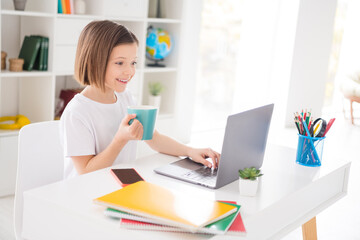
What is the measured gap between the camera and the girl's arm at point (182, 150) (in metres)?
1.72

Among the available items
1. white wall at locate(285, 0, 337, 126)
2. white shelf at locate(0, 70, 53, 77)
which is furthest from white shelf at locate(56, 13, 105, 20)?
white wall at locate(285, 0, 337, 126)

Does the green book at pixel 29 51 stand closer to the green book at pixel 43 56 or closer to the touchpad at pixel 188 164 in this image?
the green book at pixel 43 56

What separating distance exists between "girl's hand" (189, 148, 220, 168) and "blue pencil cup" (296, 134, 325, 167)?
313 millimetres

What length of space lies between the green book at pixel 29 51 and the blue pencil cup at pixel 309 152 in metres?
1.88

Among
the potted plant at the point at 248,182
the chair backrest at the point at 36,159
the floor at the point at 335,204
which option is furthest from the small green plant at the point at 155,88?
the potted plant at the point at 248,182

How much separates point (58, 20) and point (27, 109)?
646 millimetres

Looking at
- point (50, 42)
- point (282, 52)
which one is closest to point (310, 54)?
point (282, 52)

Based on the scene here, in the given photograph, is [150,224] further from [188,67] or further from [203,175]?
[188,67]

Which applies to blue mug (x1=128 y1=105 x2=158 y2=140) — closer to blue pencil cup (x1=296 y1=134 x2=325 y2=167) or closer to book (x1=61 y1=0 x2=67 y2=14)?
blue pencil cup (x1=296 y1=134 x2=325 y2=167)

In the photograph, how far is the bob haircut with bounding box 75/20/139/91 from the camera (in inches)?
64.9

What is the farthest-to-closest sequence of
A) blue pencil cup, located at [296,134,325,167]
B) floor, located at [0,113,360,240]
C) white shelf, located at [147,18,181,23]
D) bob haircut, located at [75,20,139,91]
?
1. white shelf, located at [147,18,181,23]
2. floor, located at [0,113,360,240]
3. blue pencil cup, located at [296,134,325,167]
4. bob haircut, located at [75,20,139,91]

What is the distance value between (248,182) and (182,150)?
424 millimetres

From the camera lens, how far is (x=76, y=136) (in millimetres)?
1638

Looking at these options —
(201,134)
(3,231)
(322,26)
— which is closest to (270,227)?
(3,231)
